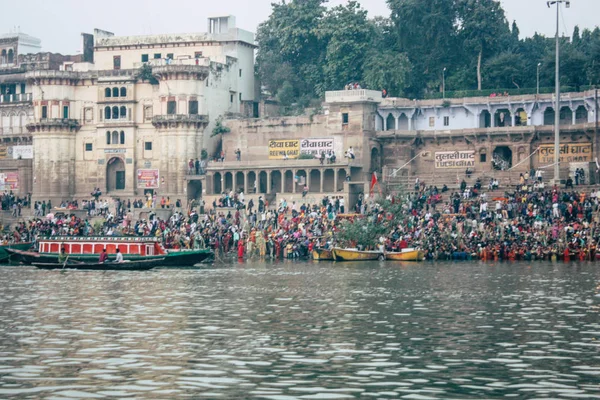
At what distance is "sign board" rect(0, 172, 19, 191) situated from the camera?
80375mm

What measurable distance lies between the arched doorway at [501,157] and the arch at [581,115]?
430 cm

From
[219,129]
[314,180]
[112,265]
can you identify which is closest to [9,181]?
[219,129]

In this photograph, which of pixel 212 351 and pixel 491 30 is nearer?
pixel 212 351

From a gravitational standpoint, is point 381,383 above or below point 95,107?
below

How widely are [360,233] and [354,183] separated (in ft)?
31.8

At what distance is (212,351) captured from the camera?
2388cm

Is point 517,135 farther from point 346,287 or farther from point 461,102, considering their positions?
point 346,287

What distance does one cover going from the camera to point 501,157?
69.8m

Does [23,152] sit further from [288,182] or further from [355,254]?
[355,254]

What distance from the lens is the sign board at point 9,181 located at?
80.4 meters

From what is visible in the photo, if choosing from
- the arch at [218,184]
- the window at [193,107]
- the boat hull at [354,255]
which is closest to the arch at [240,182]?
the arch at [218,184]

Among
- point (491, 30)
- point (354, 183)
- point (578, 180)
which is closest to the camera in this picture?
point (578, 180)

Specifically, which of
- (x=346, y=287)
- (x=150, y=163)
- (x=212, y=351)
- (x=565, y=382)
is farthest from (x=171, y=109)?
(x=565, y=382)

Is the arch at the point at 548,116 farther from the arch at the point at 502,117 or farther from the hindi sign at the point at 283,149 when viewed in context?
the hindi sign at the point at 283,149
